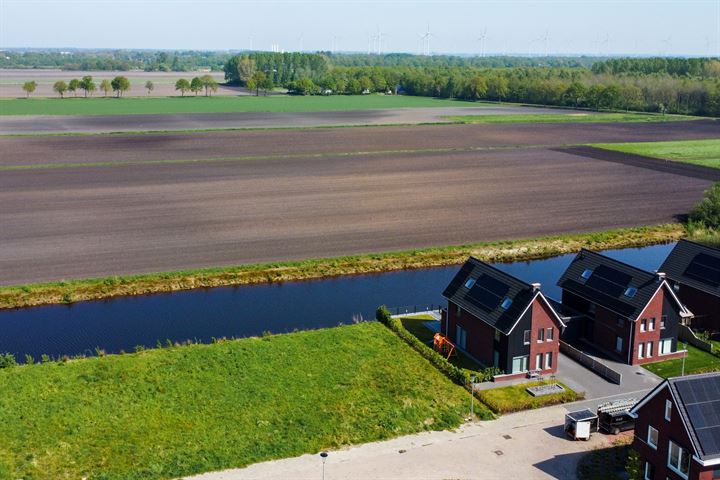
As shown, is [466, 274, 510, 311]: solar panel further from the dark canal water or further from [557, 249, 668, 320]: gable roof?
the dark canal water

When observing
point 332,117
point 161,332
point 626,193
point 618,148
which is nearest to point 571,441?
point 161,332

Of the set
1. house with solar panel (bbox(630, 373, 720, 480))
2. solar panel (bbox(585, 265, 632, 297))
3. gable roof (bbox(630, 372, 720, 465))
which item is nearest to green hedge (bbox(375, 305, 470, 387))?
house with solar panel (bbox(630, 373, 720, 480))

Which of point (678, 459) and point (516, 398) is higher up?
point (678, 459)

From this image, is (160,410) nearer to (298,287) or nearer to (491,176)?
(298,287)

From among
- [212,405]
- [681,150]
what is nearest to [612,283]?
[212,405]

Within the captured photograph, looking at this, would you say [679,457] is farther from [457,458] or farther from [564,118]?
[564,118]
